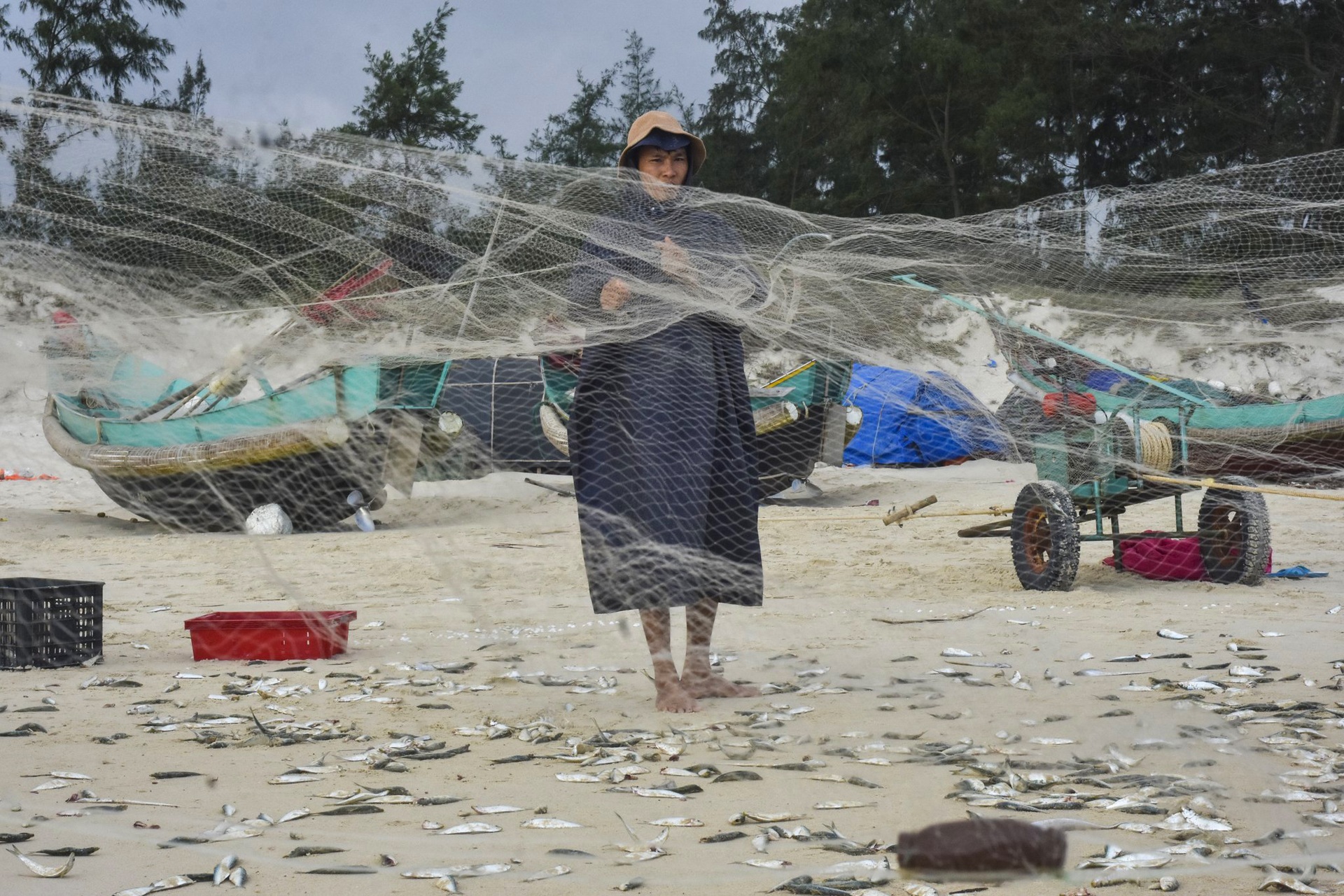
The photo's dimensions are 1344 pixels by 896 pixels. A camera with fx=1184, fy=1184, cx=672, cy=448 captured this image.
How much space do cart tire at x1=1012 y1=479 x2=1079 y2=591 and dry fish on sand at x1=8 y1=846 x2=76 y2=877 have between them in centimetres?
492

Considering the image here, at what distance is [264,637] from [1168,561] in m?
4.78

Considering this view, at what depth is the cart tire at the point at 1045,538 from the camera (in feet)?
20.0

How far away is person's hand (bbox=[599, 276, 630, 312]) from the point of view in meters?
3.73

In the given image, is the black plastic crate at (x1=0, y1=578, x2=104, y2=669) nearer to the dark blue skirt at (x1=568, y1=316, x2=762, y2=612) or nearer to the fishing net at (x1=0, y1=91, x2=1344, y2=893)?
the fishing net at (x1=0, y1=91, x2=1344, y2=893)

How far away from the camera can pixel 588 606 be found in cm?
564

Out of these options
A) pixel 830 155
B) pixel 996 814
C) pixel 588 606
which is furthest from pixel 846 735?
pixel 830 155

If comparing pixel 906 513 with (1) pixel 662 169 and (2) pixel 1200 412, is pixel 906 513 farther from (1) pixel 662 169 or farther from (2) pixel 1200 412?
(1) pixel 662 169

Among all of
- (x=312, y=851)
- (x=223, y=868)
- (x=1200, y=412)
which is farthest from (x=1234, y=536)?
(x=223, y=868)

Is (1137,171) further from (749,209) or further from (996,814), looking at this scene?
(996,814)

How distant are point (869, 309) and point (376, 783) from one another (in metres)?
2.54

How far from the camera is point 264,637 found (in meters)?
4.67

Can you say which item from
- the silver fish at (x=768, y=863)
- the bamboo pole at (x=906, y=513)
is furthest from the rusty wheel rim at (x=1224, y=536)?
the silver fish at (x=768, y=863)

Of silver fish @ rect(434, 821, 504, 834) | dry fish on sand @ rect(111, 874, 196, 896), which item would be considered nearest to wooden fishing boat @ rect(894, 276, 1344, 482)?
silver fish @ rect(434, 821, 504, 834)

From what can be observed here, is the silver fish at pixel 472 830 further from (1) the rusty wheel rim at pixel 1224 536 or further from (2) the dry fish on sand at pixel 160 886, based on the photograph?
(1) the rusty wheel rim at pixel 1224 536
